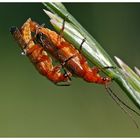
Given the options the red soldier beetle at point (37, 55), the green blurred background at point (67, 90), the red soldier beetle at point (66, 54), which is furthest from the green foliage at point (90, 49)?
the green blurred background at point (67, 90)

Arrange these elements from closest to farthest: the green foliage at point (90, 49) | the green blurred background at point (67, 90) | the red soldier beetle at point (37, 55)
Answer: the green foliage at point (90, 49)
the red soldier beetle at point (37, 55)
the green blurred background at point (67, 90)

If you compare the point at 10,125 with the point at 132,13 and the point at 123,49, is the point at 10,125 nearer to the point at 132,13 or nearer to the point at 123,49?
the point at 123,49

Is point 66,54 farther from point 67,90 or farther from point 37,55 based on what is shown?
point 67,90

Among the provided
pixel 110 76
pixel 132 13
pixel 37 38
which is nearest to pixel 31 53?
pixel 37 38

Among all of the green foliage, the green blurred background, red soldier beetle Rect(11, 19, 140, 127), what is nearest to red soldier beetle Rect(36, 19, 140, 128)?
red soldier beetle Rect(11, 19, 140, 127)

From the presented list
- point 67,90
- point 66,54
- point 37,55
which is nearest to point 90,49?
point 66,54

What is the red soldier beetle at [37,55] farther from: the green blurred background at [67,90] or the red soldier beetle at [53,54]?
the green blurred background at [67,90]
